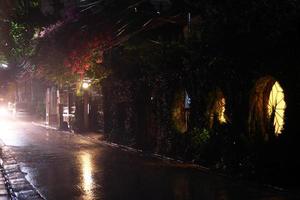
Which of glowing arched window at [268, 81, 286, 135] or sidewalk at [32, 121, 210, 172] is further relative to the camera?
sidewalk at [32, 121, 210, 172]

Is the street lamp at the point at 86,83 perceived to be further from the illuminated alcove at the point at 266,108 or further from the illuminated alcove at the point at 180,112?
the illuminated alcove at the point at 266,108

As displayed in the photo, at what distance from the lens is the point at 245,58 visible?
1264cm

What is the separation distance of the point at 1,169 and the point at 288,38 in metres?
9.53

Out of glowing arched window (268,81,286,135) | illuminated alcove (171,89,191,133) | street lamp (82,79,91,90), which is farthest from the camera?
street lamp (82,79,91,90)

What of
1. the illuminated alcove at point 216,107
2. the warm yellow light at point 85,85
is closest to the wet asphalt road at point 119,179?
the illuminated alcove at point 216,107

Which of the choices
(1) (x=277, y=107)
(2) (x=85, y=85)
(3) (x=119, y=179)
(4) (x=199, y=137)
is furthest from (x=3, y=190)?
(2) (x=85, y=85)

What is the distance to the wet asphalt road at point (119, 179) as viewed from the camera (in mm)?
10695

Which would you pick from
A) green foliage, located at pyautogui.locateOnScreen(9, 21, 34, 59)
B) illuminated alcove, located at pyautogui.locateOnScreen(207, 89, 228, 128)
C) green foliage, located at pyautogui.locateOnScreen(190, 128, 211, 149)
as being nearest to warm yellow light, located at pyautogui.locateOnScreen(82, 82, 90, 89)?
green foliage, located at pyautogui.locateOnScreen(9, 21, 34, 59)

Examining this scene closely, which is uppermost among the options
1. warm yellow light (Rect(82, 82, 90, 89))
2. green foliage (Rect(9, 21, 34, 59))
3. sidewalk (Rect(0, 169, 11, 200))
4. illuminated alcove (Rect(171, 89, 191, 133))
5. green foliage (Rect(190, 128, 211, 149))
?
green foliage (Rect(9, 21, 34, 59))

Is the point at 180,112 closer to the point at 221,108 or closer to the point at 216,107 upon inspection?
the point at 216,107

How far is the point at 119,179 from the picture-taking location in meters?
12.7

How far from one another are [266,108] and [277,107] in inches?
12.9

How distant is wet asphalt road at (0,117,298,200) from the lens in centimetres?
1070

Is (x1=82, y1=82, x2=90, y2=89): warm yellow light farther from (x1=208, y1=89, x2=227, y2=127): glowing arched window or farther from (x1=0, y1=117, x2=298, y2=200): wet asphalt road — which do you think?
(x1=208, y1=89, x2=227, y2=127): glowing arched window
